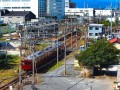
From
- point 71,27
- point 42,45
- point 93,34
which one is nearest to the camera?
point 42,45

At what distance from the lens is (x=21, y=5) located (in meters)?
55.1

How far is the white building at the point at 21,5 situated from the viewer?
52.7m

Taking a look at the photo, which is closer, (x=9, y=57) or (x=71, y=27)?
(x=9, y=57)

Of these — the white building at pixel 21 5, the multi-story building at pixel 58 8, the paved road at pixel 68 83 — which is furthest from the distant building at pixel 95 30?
the multi-story building at pixel 58 8

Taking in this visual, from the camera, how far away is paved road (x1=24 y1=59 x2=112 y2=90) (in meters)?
11.9

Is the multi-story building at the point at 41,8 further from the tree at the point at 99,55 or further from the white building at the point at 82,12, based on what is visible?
the tree at the point at 99,55

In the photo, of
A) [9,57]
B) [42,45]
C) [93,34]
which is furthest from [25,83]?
[93,34]

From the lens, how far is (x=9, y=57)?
18500 millimetres

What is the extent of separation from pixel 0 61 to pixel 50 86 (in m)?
4.39

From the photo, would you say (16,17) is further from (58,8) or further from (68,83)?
(68,83)

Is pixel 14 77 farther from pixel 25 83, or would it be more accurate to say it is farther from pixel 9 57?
pixel 9 57

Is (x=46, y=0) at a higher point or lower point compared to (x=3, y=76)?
higher

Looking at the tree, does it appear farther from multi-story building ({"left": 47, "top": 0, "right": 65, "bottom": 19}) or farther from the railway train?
multi-story building ({"left": 47, "top": 0, "right": 65, "bottom": 19})

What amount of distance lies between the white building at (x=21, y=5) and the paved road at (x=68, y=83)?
39149mm
